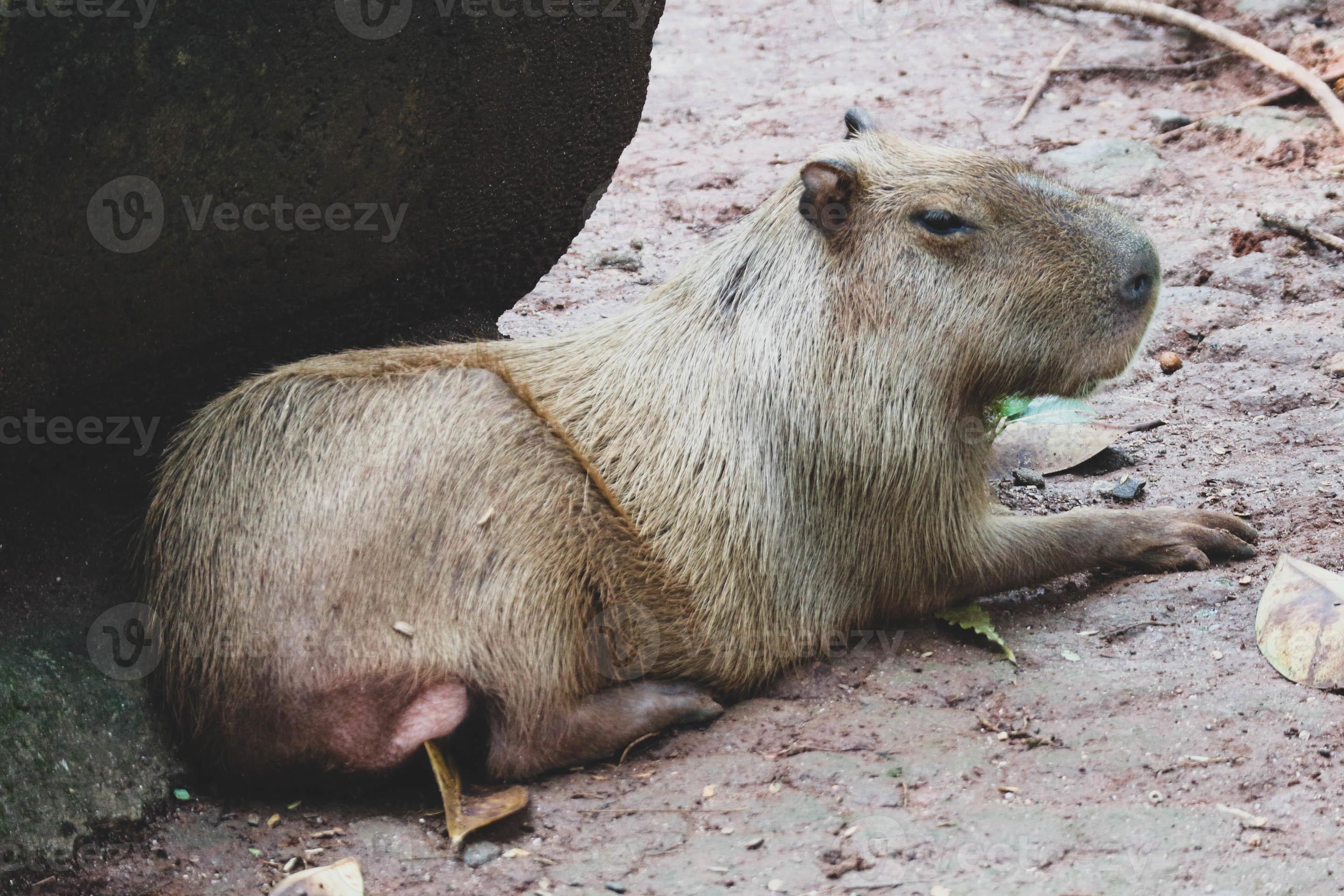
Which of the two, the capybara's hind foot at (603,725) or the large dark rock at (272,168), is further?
the capybara's hind foot at (603,725)

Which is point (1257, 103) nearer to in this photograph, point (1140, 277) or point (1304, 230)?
point (1304, 230)

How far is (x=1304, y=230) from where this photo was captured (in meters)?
5.68

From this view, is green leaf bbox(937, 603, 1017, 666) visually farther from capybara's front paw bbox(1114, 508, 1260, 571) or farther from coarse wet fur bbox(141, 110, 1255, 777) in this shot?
capybara's front paw bbox(1114, 508, 1260, 571)

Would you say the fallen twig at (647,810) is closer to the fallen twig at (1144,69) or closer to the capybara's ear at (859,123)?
the capybara's ear at (859,123)

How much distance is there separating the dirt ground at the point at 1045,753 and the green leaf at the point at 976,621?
4 cm

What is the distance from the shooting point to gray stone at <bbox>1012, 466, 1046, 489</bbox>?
4586 mm

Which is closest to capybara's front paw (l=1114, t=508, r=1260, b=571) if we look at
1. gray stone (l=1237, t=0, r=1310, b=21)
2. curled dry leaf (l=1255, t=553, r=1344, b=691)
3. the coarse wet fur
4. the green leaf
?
the coarse wet fur

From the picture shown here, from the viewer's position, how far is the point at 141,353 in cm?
324

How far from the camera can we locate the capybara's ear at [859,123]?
12.7ft

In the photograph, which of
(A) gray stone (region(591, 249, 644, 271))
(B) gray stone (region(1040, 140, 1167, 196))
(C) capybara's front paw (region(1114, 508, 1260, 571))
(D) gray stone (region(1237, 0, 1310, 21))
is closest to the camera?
Result: (C) capybara's front paw (region(1114, 508, 1260, 571))

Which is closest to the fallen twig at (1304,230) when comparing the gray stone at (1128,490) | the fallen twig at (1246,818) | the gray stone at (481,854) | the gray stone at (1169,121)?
the gray stone at (1169,121)

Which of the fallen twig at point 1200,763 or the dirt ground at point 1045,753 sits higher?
the dirt ground at point 1045,753

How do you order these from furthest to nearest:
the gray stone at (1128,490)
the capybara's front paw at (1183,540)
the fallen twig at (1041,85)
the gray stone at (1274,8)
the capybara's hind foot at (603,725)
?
the gray stone at (1274,8)
the fallen twig at (1041,85)
the gray stone at (1128,490)
the capybara's front paw at (1183,540)
the capybara's hind foot at (603,725)

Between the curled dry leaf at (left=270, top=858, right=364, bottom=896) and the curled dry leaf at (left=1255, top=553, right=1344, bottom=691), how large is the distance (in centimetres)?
213
